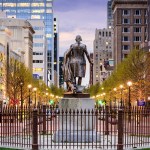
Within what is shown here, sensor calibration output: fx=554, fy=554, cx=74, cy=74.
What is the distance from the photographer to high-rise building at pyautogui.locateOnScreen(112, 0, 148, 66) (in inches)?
7580

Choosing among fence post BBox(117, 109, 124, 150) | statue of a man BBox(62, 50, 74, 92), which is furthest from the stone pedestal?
fence post BBox(117, 109, 124, 150)

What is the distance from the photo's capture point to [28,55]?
19662cm

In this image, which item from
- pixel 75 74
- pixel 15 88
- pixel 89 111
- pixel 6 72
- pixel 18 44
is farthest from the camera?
pixel 18 44

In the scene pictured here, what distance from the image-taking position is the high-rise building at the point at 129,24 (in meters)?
193

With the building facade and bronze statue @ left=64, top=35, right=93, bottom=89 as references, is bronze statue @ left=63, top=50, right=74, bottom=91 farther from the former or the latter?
the building facade

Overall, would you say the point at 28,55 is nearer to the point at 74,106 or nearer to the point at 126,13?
the point at 126,13

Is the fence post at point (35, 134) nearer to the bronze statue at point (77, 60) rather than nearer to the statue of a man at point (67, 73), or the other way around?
the statue of a man at point (67, 73)

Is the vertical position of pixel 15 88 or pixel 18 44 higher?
pixel 18 44

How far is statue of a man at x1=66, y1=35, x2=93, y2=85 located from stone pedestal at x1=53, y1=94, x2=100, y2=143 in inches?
69.5

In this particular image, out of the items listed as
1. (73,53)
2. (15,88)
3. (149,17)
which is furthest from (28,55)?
(73,53)

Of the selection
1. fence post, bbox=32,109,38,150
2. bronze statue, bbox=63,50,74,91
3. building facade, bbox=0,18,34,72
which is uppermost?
building facade, bbox=0,18,34,72

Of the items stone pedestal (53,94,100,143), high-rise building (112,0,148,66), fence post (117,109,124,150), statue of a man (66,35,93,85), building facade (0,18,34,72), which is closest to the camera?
fence post (117,109,124,150)

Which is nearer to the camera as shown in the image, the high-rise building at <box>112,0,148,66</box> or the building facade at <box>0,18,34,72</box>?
the building facade at <box>0,18,34,72</box>

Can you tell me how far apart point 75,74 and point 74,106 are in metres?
2.35
